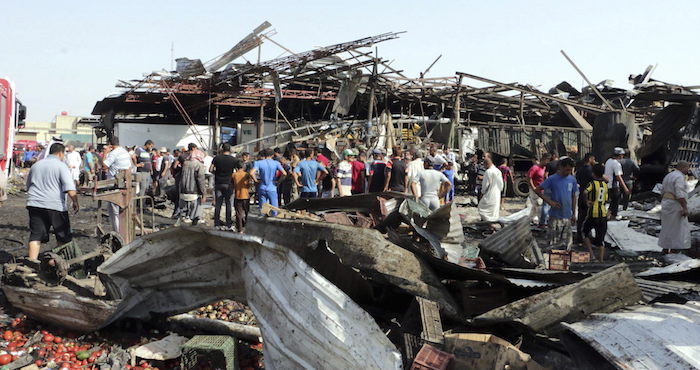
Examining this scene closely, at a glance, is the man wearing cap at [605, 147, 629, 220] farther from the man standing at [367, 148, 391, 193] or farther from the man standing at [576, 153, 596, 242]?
the man standing at [367, 148, 391, 193]

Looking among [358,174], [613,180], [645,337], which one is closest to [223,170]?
[358,174]

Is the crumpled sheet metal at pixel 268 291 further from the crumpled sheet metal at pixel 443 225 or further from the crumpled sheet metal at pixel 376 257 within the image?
the crumpled sheet metal at pixel 443 225

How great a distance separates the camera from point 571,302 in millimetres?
3363

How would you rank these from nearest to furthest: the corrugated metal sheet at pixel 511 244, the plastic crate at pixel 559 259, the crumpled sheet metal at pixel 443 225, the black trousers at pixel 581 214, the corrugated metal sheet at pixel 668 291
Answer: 1. the corrugated metal sheet at pixel 668 291
2. the corrugated metal sheet at pixel 511 244
3. the crumpled sheet metal at pixel 443 225
4. the plastic crate at pixel 559 259
5. the black trousers at pixel 581 214

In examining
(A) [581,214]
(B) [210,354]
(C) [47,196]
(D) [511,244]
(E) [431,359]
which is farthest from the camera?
(A) [581,214]

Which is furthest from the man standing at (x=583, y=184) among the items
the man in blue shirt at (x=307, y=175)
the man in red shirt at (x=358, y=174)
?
the man in blue shirt at (x=307, y=175)

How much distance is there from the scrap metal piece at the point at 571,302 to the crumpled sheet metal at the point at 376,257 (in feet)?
1.27

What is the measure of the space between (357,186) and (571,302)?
25.0ft

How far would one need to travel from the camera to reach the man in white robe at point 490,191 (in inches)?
399

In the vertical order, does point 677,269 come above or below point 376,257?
below

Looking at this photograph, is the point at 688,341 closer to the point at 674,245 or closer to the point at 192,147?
the point at 674,245

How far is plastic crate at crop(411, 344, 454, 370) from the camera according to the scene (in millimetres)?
3002

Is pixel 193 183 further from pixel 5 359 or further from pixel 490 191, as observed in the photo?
pixel 5 359

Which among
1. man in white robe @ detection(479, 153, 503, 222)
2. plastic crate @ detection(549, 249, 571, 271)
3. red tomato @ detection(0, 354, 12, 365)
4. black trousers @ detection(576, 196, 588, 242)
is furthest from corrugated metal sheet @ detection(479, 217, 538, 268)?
man in white robe @ detection(479, 153, 503, 222)
